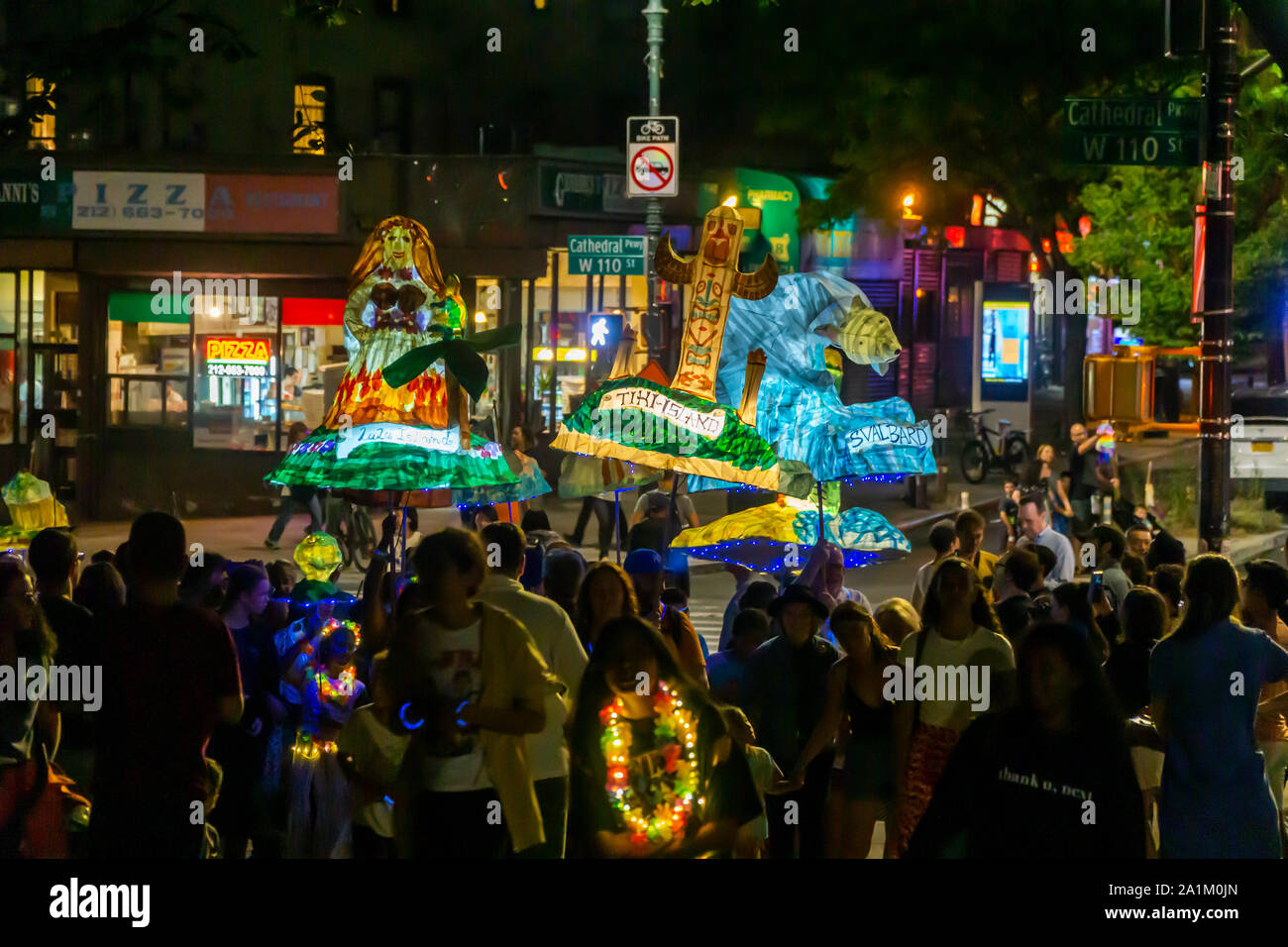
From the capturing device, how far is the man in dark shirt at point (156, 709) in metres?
5.33

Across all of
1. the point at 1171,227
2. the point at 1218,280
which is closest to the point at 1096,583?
the point at 1218,280

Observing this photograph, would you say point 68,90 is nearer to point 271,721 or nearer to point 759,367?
point 759,367

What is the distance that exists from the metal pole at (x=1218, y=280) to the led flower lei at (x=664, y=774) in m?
5.88

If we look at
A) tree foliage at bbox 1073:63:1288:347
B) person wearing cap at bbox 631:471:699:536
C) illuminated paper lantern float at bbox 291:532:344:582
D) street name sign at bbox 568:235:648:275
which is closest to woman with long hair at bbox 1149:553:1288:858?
illuminated paper lantern float at bbox 291:532:344:582

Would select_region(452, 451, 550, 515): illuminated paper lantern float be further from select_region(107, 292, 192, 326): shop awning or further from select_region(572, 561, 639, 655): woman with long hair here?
select_region(107, 292, 192, 326): shop awning

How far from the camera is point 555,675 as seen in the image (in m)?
5.96

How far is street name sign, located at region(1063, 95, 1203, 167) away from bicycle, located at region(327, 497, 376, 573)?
10952 millimetres

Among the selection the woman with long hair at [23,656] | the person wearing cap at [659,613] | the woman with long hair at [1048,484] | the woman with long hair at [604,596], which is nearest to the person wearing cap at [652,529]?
the person wearing cap at [659,613]

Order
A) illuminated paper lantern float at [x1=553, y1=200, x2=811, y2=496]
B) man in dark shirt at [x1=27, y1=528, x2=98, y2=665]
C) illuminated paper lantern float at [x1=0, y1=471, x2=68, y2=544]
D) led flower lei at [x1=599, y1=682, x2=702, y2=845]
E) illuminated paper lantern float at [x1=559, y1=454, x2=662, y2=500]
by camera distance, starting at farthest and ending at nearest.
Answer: illuminated paper lantern float at [x1=0, y1=471, x2=68, y2=544], illuminated paper lantern float at [x1=559, y1=454, x2=662, y2=500], illuminated paper lantern float at [x1=553, y1=200, x2=811, y2=496], man in dark shirt at [x1=27, y1=528, x2=98, y2=665], led flower lei at [x1=599, y1=682, x2=702, y2=845]

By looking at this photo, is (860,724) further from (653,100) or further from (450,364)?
(653,100)

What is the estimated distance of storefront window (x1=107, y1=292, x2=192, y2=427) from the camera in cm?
2459

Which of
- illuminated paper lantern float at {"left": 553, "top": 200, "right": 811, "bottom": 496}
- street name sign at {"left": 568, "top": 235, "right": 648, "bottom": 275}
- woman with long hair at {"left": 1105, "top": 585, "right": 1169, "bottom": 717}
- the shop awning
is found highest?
street name sign at {"left": 568, "top": 235, "right": 648, "bottom": 275}

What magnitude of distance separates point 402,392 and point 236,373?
16.7 meters
